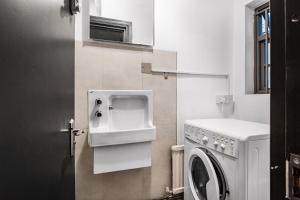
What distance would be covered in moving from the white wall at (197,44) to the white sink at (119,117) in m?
0.42

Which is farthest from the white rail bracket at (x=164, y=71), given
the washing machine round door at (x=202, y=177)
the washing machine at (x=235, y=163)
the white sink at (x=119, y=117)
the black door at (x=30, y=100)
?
the black door at (x=30, y=100)

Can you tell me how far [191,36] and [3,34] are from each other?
74.5 inches

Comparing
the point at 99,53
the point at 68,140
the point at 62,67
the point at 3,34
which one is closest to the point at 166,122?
the point at 99,53

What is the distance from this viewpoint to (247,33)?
1.95 m

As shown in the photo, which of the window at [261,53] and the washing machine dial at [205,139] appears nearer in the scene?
the washing machine dial at [205,139]

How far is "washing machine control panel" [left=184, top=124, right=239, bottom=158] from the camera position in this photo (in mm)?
1139

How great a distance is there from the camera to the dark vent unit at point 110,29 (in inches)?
64.0

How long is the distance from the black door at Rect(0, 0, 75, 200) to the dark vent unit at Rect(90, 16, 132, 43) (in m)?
1.05

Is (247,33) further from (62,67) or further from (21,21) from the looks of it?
(21,21)

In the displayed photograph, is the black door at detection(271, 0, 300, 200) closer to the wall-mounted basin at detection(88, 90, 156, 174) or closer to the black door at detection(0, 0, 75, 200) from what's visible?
the black door at detection(0, 0, 75, 200)

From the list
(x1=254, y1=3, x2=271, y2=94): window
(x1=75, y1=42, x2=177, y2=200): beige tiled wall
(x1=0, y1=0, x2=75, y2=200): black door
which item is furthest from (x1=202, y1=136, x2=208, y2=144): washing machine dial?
(x1=0, y1=0, x2=75, y2=200): black door

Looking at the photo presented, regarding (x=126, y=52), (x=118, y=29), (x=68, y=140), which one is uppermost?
(x=118, y=29)

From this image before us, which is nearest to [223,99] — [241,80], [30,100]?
[241,80]

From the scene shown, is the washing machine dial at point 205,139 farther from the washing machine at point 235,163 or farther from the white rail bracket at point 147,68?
the white rail bracket at point 147,68
